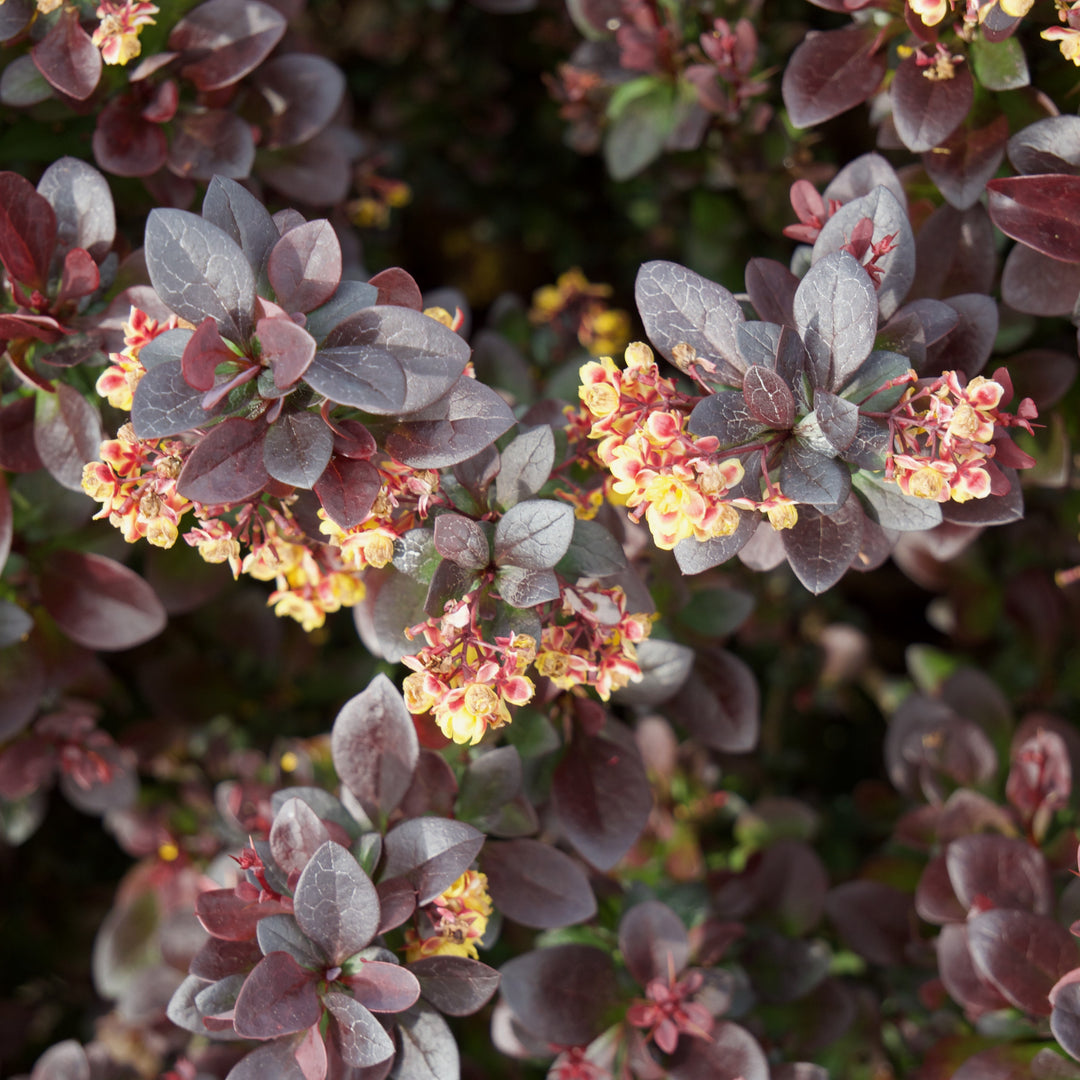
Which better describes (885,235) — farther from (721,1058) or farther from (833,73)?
(721,1058)

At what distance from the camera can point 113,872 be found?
6.93 ft

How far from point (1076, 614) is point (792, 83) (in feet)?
3.88

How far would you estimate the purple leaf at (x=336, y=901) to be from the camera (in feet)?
3.29

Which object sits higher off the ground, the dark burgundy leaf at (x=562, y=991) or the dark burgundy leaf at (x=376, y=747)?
the dark burgundy leaf at (x=376, y=747)

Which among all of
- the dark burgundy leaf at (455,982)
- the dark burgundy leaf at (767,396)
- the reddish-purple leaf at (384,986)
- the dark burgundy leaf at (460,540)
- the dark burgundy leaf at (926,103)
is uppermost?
the dark burgundy leaf at (926,103)

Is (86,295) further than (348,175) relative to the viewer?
No

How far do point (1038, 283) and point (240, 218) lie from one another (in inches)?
39.1

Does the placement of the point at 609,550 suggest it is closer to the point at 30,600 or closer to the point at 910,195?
the point at 910,195

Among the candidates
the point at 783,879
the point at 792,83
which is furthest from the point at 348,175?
the point at 783,879

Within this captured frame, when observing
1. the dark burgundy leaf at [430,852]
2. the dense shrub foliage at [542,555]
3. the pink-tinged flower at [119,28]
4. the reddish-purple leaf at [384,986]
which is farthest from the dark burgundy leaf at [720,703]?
the pink-tinged flower at [119,28]

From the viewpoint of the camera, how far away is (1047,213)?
1.15 m

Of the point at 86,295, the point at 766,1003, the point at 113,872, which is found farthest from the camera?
the point at 113,872

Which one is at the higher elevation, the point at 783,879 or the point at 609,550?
the point at 609,550

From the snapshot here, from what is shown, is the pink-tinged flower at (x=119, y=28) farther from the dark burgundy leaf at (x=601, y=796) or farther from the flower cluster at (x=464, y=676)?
the dark burgundy leaf at (x=601, y=796)
